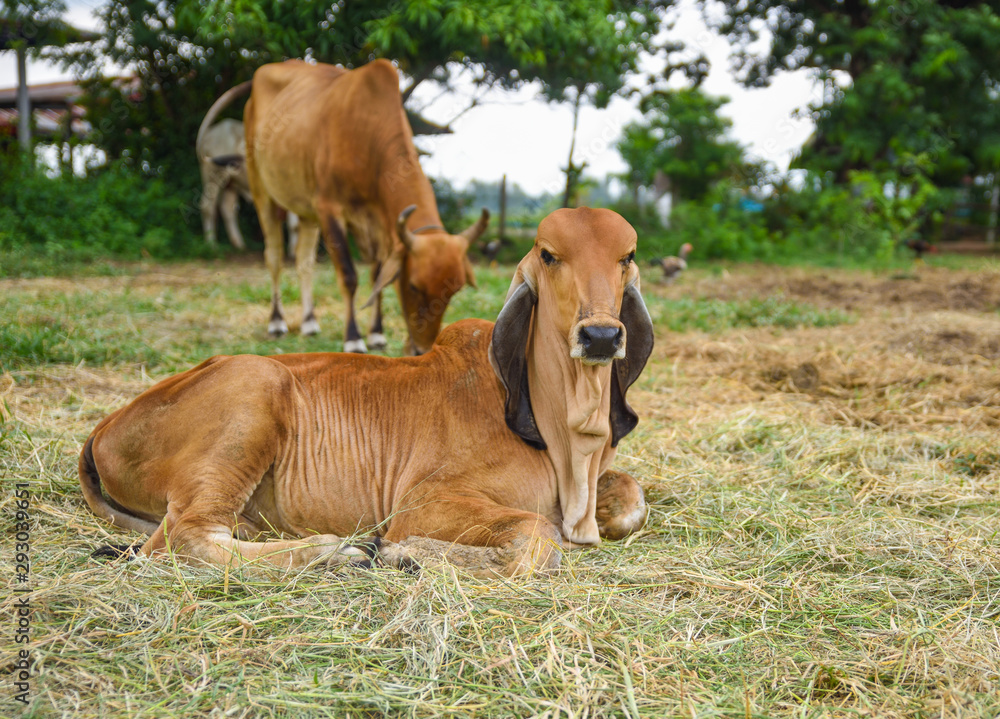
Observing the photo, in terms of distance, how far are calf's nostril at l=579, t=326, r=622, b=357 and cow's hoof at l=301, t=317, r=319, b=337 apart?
206 inches

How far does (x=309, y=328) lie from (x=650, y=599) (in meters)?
5.53

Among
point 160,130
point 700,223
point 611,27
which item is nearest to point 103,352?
point 611,27

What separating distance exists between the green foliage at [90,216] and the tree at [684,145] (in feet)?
34.1

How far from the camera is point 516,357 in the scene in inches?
120

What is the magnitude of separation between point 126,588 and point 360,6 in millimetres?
10750

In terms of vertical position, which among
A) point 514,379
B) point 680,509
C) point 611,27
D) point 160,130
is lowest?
point 680,509

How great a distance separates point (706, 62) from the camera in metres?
17.9

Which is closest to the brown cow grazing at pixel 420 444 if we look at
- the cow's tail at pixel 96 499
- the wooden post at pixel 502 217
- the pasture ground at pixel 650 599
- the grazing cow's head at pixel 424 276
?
the cow's tail at pixel 96 499

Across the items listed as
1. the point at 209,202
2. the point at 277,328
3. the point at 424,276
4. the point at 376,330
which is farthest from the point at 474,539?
the point at 209,202

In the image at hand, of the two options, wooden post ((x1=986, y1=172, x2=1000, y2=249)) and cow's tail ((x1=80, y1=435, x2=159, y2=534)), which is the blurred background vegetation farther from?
cow's tail ((x1=80, y1=435, x2=159, y2=534))

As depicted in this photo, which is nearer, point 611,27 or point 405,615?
point 405,615

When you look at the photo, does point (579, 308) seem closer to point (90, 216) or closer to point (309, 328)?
point (309, 328)

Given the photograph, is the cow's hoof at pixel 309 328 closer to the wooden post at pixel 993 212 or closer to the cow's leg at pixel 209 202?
the cow's leg at pixel 209 202

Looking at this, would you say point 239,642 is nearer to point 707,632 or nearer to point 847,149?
point 707,632
